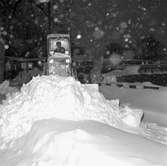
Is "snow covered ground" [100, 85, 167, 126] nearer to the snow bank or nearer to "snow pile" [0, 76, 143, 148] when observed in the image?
"snow pile" [0, 76, 143, 148]

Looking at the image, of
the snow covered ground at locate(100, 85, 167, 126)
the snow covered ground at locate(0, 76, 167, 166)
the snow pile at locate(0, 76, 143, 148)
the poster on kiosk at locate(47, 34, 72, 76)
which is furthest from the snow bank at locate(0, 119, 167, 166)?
the poster on kiosk at locate(47, 34, 72, 76)

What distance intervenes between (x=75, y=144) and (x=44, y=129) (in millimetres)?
1426

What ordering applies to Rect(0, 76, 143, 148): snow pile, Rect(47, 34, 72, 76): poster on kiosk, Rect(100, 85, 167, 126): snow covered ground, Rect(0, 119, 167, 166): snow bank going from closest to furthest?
1. Rect(0, 119, 167, 166): snow bank
2. Rect(0, 76, 143, 148): snow pile
3. Rect(100, 85, 167, 126): snow covered ground
4. Rect(47, 34, 72, 76): poster on kiosk

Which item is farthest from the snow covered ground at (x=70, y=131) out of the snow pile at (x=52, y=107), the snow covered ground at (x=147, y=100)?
the snow covered ground at (x=147, y=100)

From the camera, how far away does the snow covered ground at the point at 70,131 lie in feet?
15.1

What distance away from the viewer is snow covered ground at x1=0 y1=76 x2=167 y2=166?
4.61 metres

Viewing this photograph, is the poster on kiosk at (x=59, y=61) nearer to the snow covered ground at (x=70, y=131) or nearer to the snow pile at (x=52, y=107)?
the snow covered ground at (x=70, y=131)

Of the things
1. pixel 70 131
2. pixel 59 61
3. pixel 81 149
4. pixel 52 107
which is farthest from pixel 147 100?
pixel 81 149

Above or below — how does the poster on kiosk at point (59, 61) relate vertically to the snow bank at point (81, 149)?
above

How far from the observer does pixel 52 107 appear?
7.45 m

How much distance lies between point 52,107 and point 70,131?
82.7 inches

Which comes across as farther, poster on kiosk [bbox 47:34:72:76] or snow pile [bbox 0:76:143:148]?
poster on kiosk [bbox 47:34:72:76]

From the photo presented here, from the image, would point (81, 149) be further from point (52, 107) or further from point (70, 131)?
point (52, 107)

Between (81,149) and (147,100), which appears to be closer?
(81,149)
